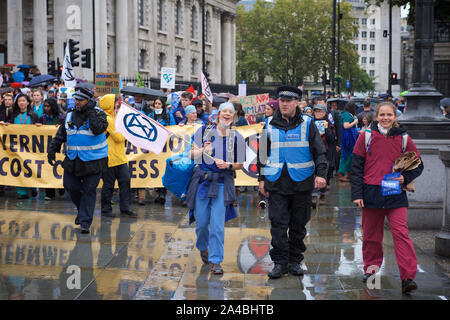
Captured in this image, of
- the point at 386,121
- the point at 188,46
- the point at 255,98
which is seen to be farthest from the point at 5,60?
the point at 386,121

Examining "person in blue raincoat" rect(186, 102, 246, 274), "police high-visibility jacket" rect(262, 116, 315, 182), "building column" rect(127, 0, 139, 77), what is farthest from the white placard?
"building column" rect(127, 0, 139, 77)

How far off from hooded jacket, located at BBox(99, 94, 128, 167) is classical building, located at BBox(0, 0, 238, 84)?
28.1m

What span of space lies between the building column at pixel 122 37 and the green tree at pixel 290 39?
1118 inches

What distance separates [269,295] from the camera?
247 inches

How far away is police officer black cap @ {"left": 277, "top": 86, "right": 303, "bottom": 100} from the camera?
7.07 metres

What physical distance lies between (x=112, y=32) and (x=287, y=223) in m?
48.7

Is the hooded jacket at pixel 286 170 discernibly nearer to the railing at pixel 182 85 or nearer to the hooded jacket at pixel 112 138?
the hooded jacket at pixel 112 138

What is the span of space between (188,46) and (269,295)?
6316 centimetres

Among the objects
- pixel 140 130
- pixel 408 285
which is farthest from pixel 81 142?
pixel 408 285

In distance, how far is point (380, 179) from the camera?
261 inches

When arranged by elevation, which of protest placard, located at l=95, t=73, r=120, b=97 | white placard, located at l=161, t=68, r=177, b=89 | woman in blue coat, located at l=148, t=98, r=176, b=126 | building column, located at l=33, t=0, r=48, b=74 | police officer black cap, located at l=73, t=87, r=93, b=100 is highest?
building column, located at l=33, t=0, r=48, b=74

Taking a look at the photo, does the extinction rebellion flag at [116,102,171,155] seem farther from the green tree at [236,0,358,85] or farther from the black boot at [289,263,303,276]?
the green tree at [236,0,358,85]

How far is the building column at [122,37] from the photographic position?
53550 millimetres

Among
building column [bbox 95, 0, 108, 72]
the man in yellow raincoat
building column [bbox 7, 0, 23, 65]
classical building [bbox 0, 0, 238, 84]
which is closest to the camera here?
the man in yellow raincoat
